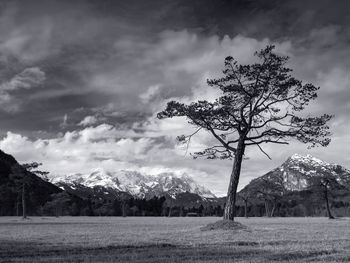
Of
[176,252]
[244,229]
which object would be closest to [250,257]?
[176,252]

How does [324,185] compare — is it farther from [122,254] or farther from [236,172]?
[122,254]

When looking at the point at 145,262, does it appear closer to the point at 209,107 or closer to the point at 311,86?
the point at 209,107

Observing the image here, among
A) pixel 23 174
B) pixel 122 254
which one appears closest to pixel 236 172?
pixel 122 254

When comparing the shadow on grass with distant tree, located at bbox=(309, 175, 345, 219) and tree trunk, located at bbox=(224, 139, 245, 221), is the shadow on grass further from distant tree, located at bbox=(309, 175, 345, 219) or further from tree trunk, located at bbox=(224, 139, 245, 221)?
distant tree, located at bbox=(309, 175, 345, 219)

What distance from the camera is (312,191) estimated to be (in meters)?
83.9

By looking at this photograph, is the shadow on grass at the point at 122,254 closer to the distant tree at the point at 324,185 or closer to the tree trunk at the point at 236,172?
the tree trunk at the point at 236,172

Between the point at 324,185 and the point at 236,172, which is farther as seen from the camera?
the point at 324,185

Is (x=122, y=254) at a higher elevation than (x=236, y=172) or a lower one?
lower

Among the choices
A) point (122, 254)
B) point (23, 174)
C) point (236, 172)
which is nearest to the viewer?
point (122, 254)

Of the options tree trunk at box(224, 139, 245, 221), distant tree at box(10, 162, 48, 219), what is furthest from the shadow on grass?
distant tree at box(10, 162, 48, 219)

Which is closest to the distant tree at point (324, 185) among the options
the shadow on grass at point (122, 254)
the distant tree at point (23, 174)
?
the distant tree at point (23, 174)

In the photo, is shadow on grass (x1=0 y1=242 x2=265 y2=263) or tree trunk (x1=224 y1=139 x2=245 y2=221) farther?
tree trunk (x1=224 y1=139 x2=245 y2=221)

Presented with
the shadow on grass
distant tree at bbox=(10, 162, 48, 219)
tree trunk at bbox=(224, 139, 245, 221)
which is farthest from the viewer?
distant tree at bbox=(10, 162, 48, 219)

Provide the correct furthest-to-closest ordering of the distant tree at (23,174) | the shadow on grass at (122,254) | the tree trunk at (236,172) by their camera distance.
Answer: the distant tree at (23,174) < the tree trunk at (236,172) < the shadow on grass at (122,254)
